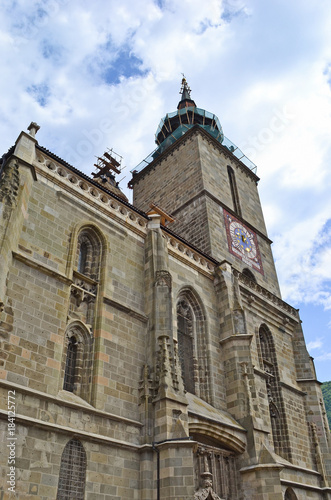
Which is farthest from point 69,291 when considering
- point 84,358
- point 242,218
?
point 242,218

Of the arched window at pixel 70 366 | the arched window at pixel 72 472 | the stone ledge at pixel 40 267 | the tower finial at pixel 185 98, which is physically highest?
the tower finial at pixel 185 98

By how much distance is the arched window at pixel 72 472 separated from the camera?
30.4ft

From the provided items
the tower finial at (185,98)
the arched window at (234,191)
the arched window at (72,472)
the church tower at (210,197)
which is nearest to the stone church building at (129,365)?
the arched window at (72,472)

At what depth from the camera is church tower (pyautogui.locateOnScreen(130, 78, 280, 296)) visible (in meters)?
21.2

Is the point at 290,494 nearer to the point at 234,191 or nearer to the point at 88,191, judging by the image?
the point at 88,191

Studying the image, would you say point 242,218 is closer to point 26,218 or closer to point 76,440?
point 26,218

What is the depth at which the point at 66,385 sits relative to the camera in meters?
10.9

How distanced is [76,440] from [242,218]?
1597cm

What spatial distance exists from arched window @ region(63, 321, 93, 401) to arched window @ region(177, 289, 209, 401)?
3.94 meters

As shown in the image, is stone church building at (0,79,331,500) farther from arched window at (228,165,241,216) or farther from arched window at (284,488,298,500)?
arched window at (228,165,241,216)

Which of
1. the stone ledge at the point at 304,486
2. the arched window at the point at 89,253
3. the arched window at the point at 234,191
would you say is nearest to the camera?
the arched window at the point at 89,253

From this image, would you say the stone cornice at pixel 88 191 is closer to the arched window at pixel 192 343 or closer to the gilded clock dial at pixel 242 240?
the arched window at pixel 192 343

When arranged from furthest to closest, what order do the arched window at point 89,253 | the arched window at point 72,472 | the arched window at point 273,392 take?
the arched window at point 273,392 < the arched window at point 89,253 < the arched window at point 72,472

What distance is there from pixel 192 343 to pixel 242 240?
337 inches
